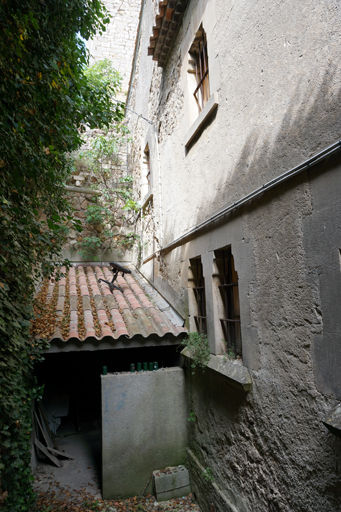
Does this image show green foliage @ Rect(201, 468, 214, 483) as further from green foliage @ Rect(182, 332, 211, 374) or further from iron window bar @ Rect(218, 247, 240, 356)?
iron window bar @ Rect(218, 247, 240, 356)

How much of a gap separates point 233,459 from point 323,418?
1.70 metres

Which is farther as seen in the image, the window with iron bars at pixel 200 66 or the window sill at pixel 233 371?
the window with iron bars at pixel 200 66

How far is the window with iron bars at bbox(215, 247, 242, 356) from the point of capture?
3.68 metres

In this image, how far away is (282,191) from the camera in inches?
102

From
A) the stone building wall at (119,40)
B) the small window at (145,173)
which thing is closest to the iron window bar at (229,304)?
the small window at (145,173)

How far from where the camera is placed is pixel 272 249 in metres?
2.71

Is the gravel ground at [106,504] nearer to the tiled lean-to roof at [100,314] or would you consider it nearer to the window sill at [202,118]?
the tiled lean-to roof at [100,314]

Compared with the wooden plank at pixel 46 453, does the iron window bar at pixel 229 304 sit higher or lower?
higher

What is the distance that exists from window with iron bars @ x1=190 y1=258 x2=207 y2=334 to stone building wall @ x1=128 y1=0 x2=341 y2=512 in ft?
1.14

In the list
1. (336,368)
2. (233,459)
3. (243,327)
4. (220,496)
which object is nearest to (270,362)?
(243,327)

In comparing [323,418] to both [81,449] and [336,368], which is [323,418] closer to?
[336,368]

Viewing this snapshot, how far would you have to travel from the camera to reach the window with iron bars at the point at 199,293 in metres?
4.66

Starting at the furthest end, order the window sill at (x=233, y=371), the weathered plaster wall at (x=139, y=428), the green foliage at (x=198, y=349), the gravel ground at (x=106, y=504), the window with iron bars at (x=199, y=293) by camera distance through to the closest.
Result: the window with iron bars at (x=199, y=293), the weathered plaster wall at (x=139, y=428), the gravel ground at (x=106, y=504), the green foliage at (x=198, y=349), the window sill at (x=233, y=371)

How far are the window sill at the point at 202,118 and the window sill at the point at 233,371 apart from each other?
2969mm
